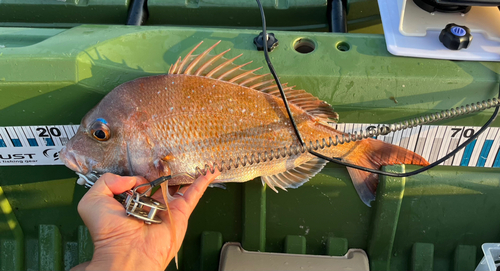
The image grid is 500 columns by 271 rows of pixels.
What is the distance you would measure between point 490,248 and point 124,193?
70.6 inches

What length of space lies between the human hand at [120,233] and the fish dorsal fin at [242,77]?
590mm

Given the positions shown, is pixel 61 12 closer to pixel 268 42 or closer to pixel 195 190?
pixel 268 42

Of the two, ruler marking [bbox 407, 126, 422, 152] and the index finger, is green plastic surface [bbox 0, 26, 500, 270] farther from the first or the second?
the index finger

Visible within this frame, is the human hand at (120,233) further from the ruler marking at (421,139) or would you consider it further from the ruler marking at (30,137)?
the ruler marking at (421,139)

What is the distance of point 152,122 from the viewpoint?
66.8 inches

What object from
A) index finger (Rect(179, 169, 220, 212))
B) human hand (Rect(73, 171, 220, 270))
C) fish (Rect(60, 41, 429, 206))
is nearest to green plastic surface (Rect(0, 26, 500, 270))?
fish (Rect(60, 41, 429, 206))

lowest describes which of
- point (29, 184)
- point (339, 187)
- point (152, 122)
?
point (339, 187)

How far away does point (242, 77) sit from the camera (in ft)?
5.94

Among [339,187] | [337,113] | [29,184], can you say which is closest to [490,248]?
[339,187]

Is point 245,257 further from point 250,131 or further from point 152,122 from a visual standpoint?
point 152,122

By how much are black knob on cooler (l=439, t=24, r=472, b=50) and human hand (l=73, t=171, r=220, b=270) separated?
5.16 ft

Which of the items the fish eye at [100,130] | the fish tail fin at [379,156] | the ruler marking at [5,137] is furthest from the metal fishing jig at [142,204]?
the fish tail fin at [379,156]

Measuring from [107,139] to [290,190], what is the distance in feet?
3.31

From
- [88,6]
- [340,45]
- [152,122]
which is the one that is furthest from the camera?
[88,6]
